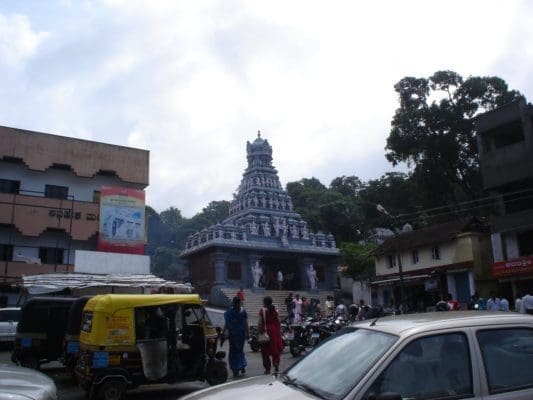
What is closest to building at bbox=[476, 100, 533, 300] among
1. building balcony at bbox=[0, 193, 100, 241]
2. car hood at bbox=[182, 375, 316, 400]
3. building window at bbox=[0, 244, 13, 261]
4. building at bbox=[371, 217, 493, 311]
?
building at bbox=[371, 217, 493, 311]

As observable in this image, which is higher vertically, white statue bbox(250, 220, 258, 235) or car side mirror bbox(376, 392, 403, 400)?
white statue bbox(250, 220, 258, 235)

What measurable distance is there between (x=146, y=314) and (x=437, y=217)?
38.3 m

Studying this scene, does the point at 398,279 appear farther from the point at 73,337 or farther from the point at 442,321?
the point at 442,321

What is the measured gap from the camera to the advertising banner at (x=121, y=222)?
1152 inches

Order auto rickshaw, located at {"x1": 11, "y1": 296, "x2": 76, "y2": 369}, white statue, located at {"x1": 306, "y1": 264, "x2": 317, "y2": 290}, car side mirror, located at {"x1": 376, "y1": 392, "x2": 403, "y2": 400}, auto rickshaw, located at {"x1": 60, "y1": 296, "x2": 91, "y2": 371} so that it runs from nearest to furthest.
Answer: car side mirror, located at {"x1": 376, "y1": 392, "x2": 403, "y2": 400} < auto rickshaw, located at {"x1": 60, "y1": 296, "x2": 91, "y2": 371} < auto rickshaw, located at {"x1": 11, "y1": 296, "x2": 76, "y2": 369} < white statue, located at {"x1": 306, "y1": 264, "x2": 317, "y2": 290}

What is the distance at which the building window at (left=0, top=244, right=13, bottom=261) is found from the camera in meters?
→ 27.4

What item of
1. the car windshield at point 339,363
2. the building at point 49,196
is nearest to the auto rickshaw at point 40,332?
the car windshield at point 339,363

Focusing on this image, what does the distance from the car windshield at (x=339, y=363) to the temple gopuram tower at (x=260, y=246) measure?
31.9 m

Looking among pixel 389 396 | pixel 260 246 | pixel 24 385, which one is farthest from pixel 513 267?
pixel 24 385

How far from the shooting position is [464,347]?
3896 mm

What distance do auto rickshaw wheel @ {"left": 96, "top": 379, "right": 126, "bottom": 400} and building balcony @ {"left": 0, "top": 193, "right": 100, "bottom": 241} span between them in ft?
71.3

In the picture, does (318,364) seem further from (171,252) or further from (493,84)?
(171,252)

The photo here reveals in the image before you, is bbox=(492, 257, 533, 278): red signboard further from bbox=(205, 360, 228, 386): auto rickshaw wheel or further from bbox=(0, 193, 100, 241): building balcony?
bbox=(0, 193, 100, 241): building balcony

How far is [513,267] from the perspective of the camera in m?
26.6
